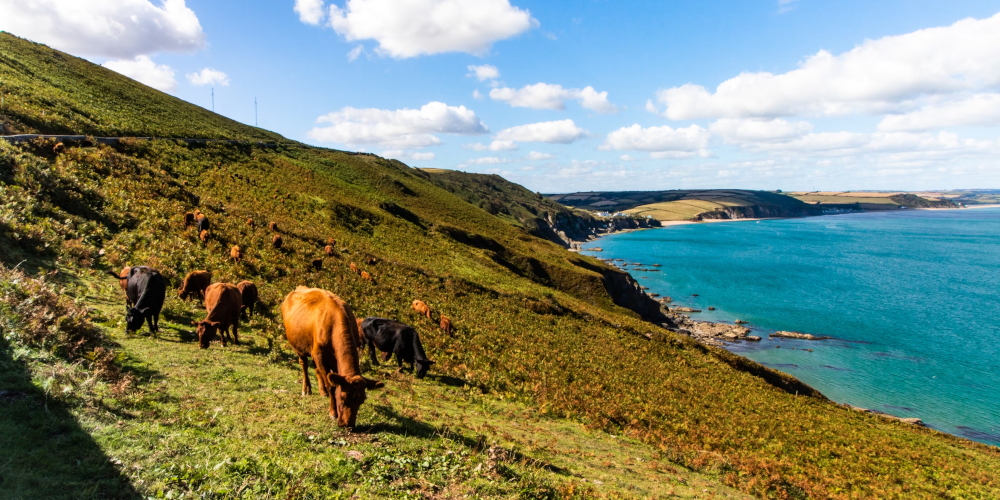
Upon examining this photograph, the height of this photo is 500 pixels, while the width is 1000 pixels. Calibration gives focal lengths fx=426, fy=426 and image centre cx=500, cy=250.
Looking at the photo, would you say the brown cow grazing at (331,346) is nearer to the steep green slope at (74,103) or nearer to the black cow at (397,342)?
the black cow at (397,342)

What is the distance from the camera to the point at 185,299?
1844cm

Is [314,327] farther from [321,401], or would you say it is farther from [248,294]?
[248,294]

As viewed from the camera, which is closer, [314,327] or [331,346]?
[331,346]

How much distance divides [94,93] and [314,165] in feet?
101

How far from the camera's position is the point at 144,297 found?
47.6 ft

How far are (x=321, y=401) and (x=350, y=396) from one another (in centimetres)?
218

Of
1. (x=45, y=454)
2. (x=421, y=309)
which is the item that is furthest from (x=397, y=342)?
(x=45, y=454)

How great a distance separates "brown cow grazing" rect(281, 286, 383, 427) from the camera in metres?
9.83

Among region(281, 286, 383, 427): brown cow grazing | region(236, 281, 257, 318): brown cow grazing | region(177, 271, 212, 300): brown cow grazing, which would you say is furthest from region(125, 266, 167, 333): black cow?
region(281, 286, 383, 427): brown cow grazing

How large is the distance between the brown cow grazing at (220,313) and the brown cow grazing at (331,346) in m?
3.84

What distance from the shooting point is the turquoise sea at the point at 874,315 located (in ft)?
161

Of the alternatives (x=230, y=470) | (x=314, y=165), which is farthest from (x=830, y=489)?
(x=314, y=165)

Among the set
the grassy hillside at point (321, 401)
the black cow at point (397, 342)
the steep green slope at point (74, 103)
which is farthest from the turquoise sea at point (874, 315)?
the steep green slope at point (74, 103)

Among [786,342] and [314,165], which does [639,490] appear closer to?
[786,342]
